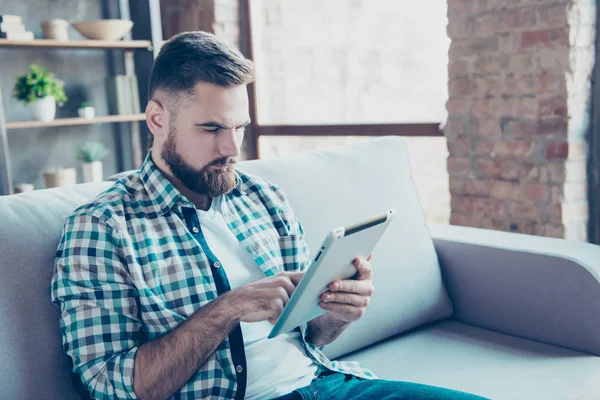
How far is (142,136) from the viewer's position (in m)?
3.73

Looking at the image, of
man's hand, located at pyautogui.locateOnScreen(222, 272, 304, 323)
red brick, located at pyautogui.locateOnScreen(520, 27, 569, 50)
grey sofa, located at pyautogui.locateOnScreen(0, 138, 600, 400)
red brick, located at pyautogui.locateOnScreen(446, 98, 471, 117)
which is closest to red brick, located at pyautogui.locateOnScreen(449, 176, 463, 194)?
red brick, located at pyautogui.locateOnScreen(446, 98, 471, 117)

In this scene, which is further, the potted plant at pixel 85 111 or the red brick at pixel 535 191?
the potted plant at pixel 85 111

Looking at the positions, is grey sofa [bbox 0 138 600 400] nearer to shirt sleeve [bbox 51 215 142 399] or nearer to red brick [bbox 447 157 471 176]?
shirt sleeve [bbox 51 215 142 399]

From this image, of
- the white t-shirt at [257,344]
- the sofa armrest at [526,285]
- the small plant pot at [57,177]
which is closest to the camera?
the white t-shirt at [257,344]

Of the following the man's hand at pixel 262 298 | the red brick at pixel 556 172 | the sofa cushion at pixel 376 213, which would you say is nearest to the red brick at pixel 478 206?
the red brick at pixel 556 172

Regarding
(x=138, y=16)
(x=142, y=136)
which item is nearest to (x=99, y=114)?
(x=142, y=136)

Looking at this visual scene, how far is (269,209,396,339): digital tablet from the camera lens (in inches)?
37.8

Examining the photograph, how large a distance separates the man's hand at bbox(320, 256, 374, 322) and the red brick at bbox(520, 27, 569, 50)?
151 cm

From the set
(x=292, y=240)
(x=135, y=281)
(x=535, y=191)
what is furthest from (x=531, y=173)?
(x=135, y=281)

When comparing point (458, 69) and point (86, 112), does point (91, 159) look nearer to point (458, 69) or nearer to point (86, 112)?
point (86, 112)

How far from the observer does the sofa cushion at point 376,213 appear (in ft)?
5.17

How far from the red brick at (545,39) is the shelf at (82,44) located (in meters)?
2.05

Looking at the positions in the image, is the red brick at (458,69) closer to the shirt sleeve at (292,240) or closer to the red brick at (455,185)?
the red brick at (455,185)

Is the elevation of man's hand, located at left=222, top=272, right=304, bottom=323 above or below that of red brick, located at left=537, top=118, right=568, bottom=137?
below
